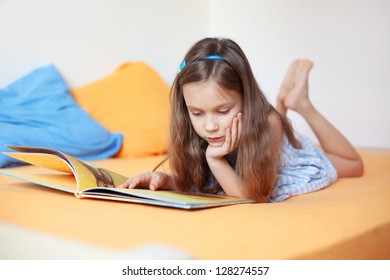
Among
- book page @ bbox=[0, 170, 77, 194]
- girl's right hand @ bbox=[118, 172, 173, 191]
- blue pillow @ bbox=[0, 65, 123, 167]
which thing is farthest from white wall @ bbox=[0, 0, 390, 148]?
girl's right hand @ bbox=[118, 172, 173, 191]

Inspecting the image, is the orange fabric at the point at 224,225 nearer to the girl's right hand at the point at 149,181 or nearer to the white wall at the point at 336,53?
the girl's right hand at the point at 149,181

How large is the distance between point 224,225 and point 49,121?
1.22 metres

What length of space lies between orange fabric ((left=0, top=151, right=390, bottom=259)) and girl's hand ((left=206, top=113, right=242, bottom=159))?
171mm

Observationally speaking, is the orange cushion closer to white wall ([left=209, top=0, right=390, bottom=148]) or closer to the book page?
white wall ([left=209, top=0, right=390, bottom=148])

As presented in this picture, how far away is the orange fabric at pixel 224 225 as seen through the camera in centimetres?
80

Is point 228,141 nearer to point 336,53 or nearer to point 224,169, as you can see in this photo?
point 224,169

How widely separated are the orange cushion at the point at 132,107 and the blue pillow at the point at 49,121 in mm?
75

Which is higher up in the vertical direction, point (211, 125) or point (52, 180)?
point (211, 125)

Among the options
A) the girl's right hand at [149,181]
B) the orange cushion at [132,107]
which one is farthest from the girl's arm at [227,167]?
the orange cushion at [132,107]

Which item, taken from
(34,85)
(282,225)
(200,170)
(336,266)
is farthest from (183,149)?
(34,85)

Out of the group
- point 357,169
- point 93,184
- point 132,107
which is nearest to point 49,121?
point 132,107

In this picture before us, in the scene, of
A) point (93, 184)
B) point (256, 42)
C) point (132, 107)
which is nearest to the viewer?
point (93, 184)

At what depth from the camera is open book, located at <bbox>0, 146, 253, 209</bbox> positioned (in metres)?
1.01

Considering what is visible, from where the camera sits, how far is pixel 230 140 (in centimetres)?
121
